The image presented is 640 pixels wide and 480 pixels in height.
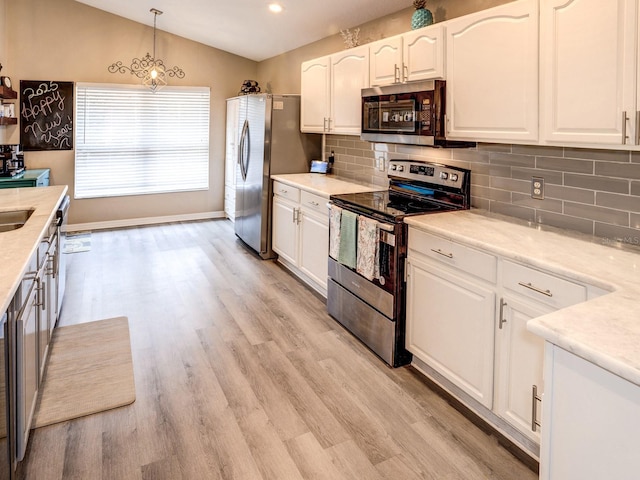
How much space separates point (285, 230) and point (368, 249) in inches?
69.7

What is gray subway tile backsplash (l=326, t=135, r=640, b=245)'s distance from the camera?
2.11 metres

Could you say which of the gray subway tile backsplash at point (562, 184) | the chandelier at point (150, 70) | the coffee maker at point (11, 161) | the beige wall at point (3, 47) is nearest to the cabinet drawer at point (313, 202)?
the gray subway tile backsplash at point (562, 184)

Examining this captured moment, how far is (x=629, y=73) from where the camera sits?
1762 mm

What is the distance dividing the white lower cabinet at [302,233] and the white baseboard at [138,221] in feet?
8.20

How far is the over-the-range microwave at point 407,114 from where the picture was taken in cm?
274

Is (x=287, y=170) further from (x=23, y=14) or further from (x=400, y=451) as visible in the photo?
(x=23, y=14)

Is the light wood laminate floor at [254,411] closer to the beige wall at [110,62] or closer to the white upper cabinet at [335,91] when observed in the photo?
the white upper cabinet at [335,91]

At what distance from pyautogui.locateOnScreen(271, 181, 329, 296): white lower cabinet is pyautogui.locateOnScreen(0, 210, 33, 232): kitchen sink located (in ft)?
6.74

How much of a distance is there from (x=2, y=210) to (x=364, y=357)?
7.97ft

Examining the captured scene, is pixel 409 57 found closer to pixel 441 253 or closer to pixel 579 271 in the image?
pixel 441 253

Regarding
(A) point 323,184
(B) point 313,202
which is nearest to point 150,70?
(A) point 323,184

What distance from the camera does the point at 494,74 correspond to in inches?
93.2

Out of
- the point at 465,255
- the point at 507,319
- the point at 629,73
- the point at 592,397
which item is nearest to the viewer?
the point at 592,397

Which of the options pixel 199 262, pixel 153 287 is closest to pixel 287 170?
pixel 199 262
